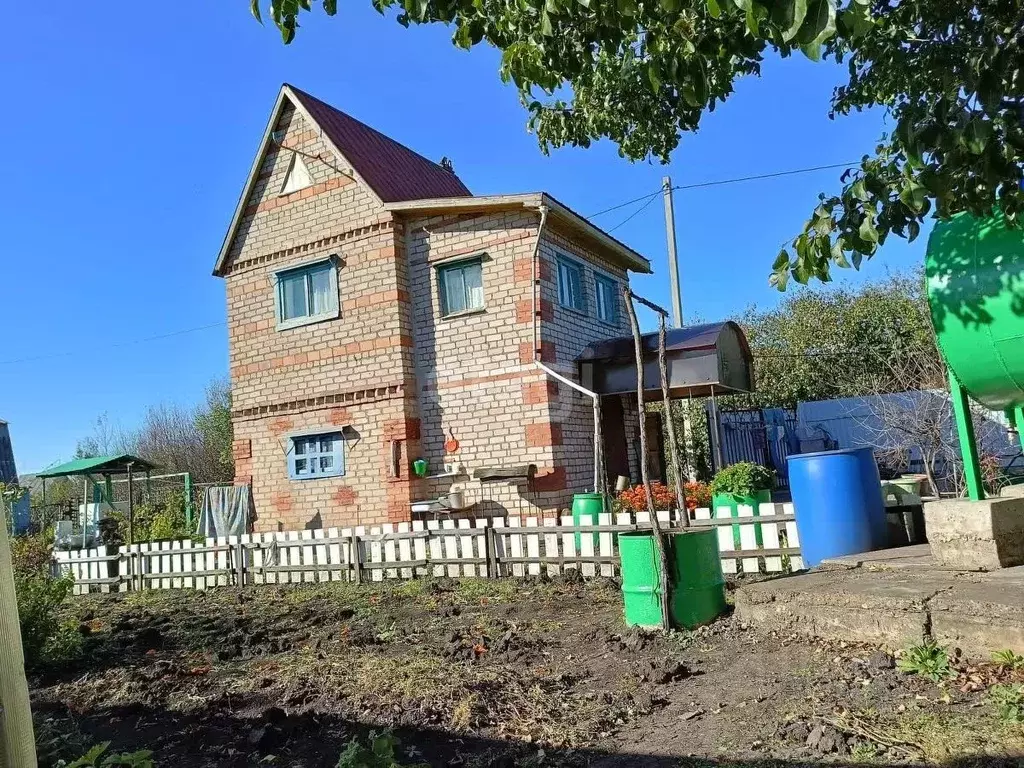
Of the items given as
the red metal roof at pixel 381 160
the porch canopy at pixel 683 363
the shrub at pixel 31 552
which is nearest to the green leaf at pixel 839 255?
the porch canopy at pixel 683 363

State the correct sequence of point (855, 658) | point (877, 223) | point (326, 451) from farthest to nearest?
point (326, 451) → point (855, 658) → point (877, 223)

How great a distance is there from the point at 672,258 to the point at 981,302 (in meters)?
15.2

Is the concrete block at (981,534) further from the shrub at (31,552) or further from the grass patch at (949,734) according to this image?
the shrub at (31,552)

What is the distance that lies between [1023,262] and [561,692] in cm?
386

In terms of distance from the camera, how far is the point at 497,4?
476 centimetres

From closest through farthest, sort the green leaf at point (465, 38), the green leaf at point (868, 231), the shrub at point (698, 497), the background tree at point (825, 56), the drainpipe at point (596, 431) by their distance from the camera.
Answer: the background tree at point (825, 56), the green leaf at point (868, 231), the green leaf at point (465, 38), the shrub at point (698, 497), the drainpipe at point (596, 431)

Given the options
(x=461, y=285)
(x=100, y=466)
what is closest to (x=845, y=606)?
(x=461, y=285)

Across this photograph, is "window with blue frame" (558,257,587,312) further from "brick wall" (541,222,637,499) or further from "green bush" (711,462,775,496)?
"green bush" (711,462,775,496)

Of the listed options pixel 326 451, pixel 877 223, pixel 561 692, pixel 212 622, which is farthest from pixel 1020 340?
pixel 326 451

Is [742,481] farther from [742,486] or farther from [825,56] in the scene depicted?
[825,56]

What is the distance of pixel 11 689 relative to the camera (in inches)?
55.4

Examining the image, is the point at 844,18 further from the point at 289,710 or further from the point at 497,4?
the point at 289,710

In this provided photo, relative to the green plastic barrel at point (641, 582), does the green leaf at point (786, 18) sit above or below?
above

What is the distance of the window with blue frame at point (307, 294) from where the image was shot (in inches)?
508
